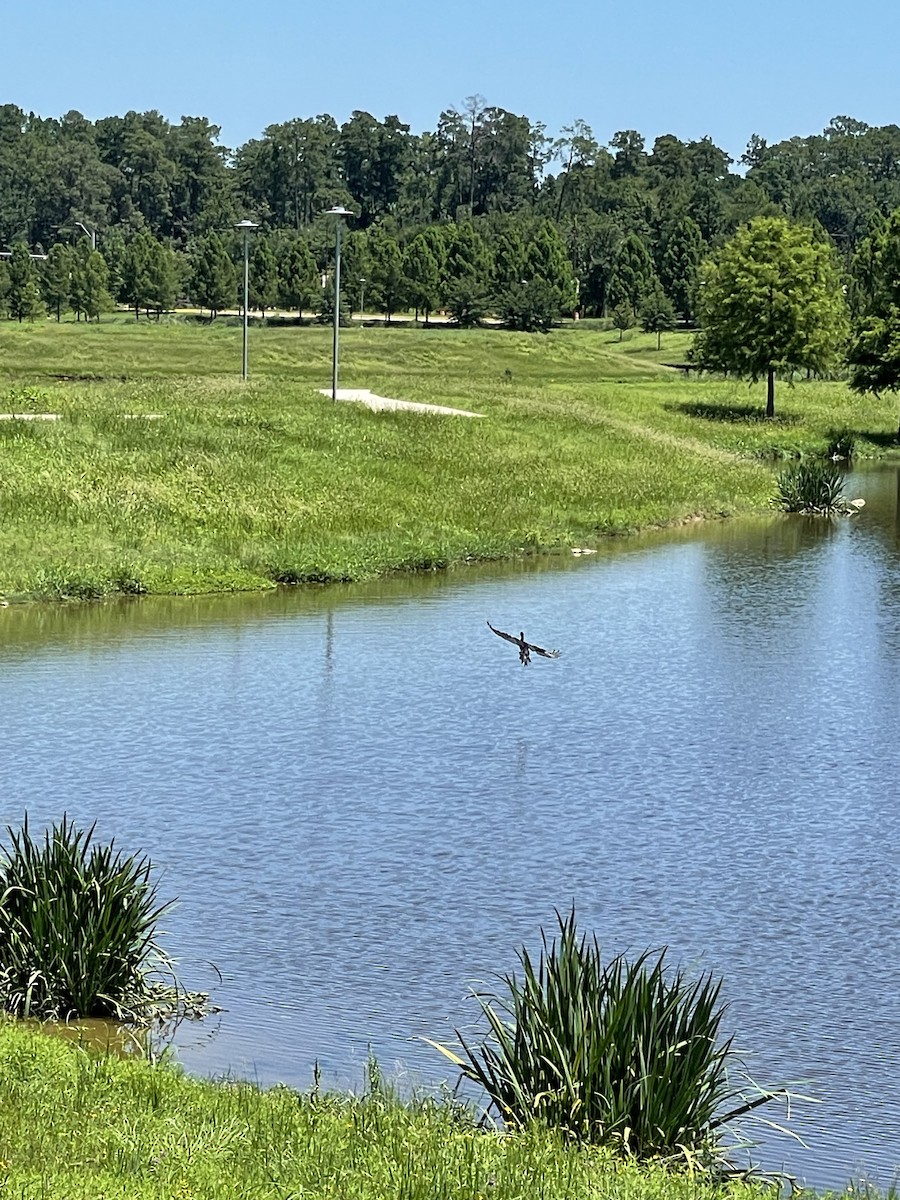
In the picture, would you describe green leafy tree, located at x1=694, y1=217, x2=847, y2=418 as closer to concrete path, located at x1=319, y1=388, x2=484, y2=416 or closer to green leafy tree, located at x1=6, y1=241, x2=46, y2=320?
concrete path, located at x1=319, y1=388, x2=484, y2=416

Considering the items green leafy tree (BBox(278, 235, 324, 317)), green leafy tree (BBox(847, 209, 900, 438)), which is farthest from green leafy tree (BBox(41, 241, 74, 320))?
green leafy tree (BBox(847, 209, 900, 438))

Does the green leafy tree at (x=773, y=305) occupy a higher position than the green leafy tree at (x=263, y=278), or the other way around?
the green leafy tree at (x=263, y=278)

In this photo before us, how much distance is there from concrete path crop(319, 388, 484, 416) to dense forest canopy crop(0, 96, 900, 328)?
65.4 metres

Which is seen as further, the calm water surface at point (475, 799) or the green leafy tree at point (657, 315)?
the green leafy tree at point (657, 315)

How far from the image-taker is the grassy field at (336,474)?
35719mm

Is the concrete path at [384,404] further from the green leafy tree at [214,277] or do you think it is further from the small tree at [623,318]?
the green leafy tree at [214,277]

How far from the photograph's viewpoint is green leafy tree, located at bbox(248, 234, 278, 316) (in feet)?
419

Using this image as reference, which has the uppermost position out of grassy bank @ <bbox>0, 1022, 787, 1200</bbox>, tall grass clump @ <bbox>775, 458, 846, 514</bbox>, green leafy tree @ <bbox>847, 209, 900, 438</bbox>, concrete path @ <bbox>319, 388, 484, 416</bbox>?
green leafy tree @ <bbox>847, 209, 900, 438</bbox>

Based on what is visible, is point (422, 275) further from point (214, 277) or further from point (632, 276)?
point (632, 276)

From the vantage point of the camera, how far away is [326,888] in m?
16.1

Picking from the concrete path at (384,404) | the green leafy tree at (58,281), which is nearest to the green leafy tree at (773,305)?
the concrete path at (384,404)

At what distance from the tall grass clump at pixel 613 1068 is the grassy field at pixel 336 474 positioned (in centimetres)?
2323

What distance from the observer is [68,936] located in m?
12.6

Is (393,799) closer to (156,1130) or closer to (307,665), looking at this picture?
(307,665)
